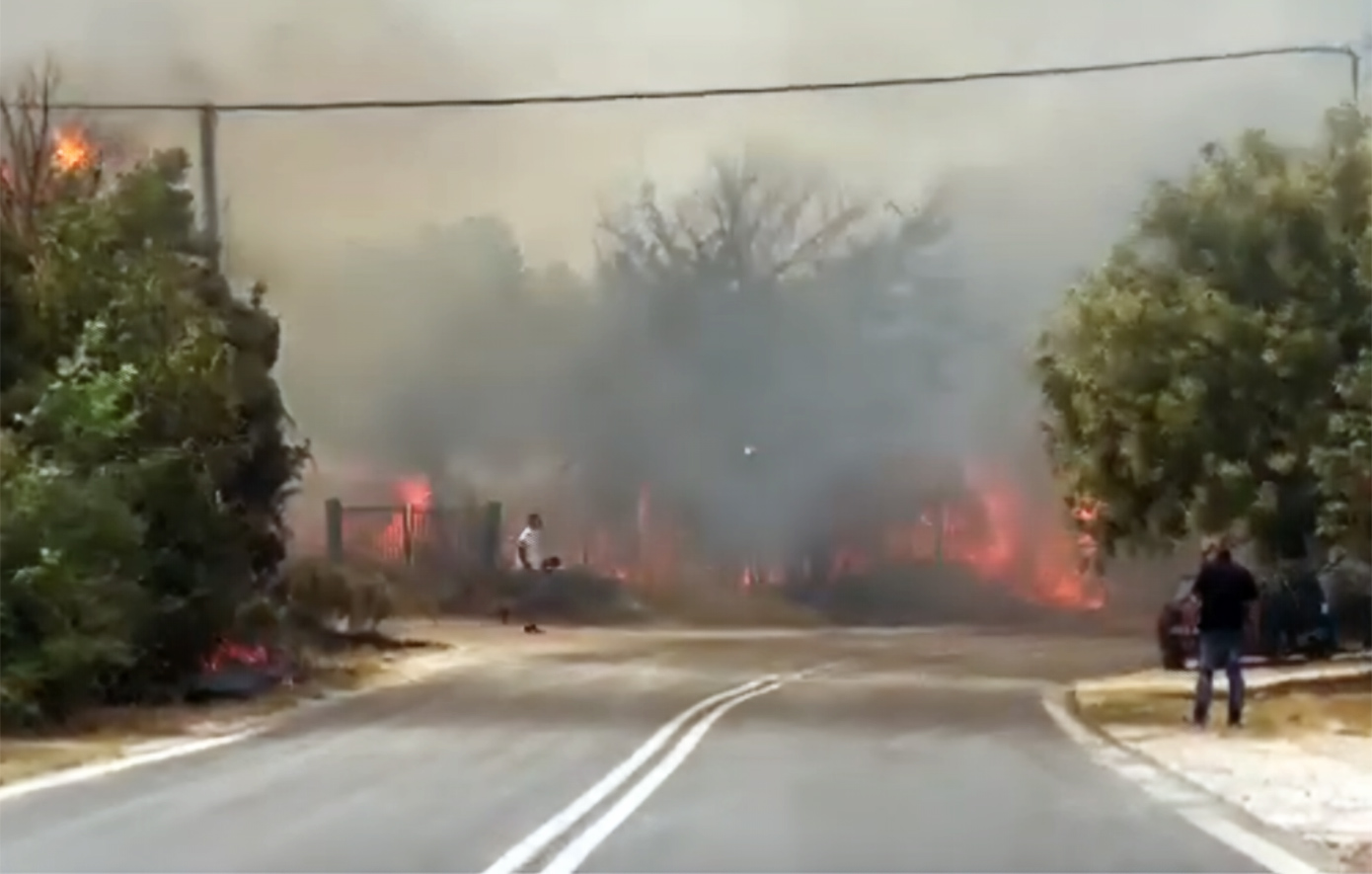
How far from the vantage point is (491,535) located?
2508cm

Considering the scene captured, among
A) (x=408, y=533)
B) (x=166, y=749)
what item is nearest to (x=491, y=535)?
(x=408, y=533)

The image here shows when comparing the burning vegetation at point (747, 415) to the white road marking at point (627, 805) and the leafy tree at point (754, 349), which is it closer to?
the leafy tree at point (754, 349)

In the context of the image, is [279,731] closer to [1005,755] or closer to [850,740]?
[850,740]

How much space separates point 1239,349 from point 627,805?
31.4 feet

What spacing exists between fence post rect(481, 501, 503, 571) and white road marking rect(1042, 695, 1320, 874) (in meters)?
8.11

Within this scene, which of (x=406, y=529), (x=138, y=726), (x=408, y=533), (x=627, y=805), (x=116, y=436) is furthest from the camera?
(x=408, y=533)

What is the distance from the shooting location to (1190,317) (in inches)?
790

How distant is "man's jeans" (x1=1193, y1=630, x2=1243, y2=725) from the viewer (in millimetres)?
17094

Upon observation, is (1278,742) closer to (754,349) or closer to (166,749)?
(166,749)

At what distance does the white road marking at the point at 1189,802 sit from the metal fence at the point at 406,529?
8395 millimetres

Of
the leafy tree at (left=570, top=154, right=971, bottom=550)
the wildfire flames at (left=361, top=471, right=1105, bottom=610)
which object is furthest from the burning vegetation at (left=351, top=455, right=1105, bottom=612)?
the leafy tree at (left=570, top=154, right=971, bottom=550)

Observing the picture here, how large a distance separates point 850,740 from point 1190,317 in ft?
18.7

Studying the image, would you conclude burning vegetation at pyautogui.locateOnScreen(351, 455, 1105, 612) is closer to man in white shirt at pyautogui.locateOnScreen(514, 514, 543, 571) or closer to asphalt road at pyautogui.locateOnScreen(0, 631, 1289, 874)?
man in white shirt at pyautogui.locateOnScreen(514, 514, 543, 571)

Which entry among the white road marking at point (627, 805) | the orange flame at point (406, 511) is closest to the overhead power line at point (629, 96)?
the orange flame at point (406, 511)
